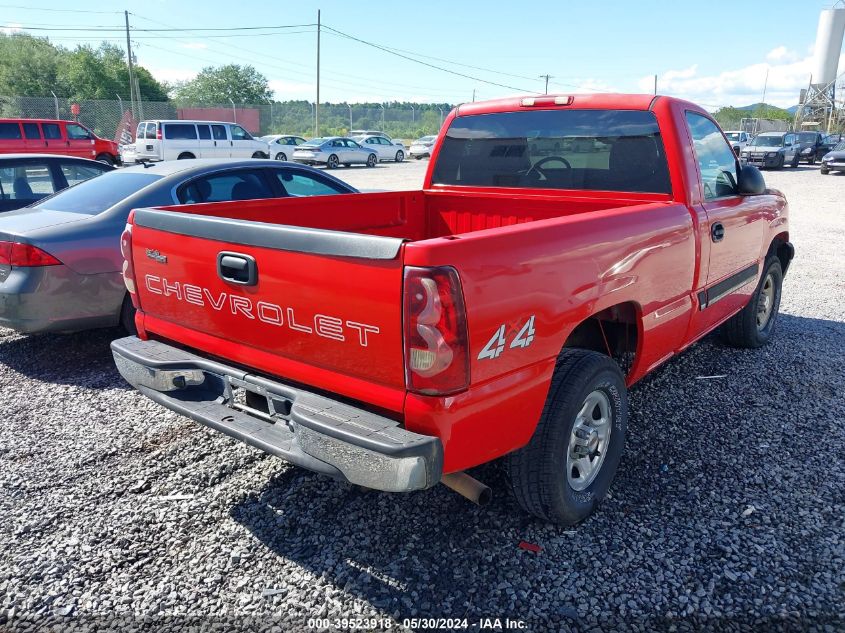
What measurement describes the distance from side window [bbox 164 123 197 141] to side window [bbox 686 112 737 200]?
908 inches

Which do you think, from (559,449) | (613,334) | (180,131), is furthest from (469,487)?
(180,131)

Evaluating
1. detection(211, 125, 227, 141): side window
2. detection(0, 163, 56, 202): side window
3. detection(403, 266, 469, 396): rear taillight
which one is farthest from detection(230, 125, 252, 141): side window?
detection(403, 266, 469, 396): rear taillight

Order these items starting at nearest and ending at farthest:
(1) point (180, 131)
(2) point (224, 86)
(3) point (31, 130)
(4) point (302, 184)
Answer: (4) point (302, 184), (3) point (31, 130), (1) point (180, 131), (2) point (224, 86)

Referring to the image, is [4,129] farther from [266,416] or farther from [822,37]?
[822,37]

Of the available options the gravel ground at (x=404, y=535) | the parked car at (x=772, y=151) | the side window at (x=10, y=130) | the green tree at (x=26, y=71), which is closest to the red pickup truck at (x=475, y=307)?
the gravel ground at (x=404, y=535)

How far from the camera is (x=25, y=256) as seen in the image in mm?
4699

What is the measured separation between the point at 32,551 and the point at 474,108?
12.3 feet

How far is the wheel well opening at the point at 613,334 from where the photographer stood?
10.7 ft

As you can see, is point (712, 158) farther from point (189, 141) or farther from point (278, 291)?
point (189, 141)

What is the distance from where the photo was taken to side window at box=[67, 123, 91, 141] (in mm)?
21125

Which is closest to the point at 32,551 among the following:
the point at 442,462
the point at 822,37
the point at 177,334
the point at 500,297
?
the point at 177,334

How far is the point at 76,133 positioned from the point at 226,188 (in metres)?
19.2

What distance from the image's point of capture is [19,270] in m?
4.72

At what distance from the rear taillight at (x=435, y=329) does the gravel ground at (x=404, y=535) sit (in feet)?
3.26
